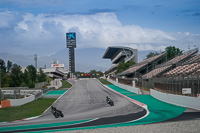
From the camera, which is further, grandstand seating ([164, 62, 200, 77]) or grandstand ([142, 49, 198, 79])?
grandstand ([142, 49, 198, 79])

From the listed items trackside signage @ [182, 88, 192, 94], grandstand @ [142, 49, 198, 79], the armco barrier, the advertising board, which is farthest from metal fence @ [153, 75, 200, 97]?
the advertising board

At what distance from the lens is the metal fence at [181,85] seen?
21.5m

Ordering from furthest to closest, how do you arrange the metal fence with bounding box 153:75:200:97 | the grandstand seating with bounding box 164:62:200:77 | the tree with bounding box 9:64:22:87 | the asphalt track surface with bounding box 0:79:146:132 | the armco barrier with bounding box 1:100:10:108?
the tree with bounding box 9:64:22:87
the grandstand seating with bounding box 164:62:200:77
the armco barrier with bounding box 1:100:10:108
the metal fence with bounding box 153:75:200:97
the asphalt track surface with bounding box 0:79:146:132

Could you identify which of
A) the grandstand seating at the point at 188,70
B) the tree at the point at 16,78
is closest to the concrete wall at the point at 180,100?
the grandstand seating at the point at 188,70

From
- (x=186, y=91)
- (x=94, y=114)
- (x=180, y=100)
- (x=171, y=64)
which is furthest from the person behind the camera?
(x=171, y=64)

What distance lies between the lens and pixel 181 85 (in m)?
A: 24.1

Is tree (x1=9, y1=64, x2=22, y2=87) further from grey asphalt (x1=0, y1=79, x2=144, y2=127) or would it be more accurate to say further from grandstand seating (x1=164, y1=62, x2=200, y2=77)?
grandstand seating (x1=164, y1=62, x2=200, y2=77)

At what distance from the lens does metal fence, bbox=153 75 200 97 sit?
21.5 m

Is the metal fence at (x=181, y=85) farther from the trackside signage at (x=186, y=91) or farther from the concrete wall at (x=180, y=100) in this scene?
the concrete wall at (x=180, y=100)

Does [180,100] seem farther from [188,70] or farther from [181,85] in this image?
[188,70]

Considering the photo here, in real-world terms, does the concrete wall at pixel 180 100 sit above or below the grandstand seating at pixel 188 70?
below

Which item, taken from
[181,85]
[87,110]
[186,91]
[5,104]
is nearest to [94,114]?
[87,110]

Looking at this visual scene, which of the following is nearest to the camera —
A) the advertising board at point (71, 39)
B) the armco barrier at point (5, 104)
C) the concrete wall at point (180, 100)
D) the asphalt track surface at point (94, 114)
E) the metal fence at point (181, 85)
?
the asphalt track surface at point (94, 114)

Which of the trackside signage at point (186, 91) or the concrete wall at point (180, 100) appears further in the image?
the trackside signage at point (186, 91)
